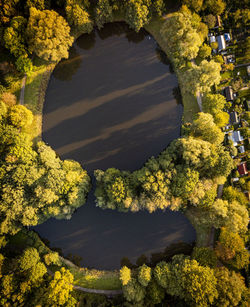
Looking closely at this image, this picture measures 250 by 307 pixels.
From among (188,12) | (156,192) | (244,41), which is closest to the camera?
(156,192)

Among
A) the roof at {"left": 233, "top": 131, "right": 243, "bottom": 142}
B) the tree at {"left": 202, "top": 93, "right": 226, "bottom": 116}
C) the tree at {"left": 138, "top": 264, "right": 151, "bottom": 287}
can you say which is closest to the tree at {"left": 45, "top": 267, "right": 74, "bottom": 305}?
the tree at {"left": 138, "top": 264, "right": 151, "bottom": 287}

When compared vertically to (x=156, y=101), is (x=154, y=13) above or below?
above

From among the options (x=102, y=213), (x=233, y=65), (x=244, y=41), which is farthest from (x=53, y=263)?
(x=244, y=41)

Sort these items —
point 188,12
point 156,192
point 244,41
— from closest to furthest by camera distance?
1. point 156,192
2. point 188,12
3. point 244,41

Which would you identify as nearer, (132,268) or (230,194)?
(230,194)

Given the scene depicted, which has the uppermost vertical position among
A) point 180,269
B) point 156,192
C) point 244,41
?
point 244,41

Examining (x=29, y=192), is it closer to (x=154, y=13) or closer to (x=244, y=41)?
(x=154, y=13)
